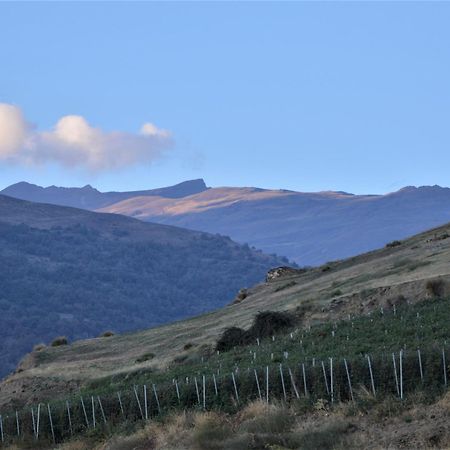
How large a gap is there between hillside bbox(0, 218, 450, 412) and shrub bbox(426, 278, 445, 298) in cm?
5

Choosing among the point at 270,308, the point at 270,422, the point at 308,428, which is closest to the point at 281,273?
the point at 270,308

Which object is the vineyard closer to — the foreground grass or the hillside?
the foreground grass

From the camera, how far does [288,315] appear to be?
60500 mm

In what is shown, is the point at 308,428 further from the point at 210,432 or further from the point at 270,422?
the point at 210,432

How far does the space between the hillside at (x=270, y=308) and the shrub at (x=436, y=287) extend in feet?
0.18

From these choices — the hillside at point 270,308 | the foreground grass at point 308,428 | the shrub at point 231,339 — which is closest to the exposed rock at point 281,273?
the hillside at point 270,308

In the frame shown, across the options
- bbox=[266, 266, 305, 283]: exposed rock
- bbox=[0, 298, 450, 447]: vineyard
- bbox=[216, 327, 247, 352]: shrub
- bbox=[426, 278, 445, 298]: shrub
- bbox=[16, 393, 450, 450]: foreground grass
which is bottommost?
bbox=[16, 393, 450, 450]: foreground grass

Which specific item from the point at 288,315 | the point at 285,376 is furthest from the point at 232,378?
the point at 288,315

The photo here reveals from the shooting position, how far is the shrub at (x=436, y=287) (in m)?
53.3

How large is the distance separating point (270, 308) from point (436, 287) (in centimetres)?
1670

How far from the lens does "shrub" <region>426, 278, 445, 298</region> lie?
53344 mm

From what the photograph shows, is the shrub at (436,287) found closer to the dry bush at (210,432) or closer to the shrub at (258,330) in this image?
the shrub at (258,330)

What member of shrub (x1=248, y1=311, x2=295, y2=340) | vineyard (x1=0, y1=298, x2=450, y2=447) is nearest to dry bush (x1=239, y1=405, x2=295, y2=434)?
vineyard (x1=0, y1=298, x2=450, y2=447)

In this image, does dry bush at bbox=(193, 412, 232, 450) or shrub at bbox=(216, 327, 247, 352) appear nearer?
dry bush at bbox=(193, 412, 232, 450)
